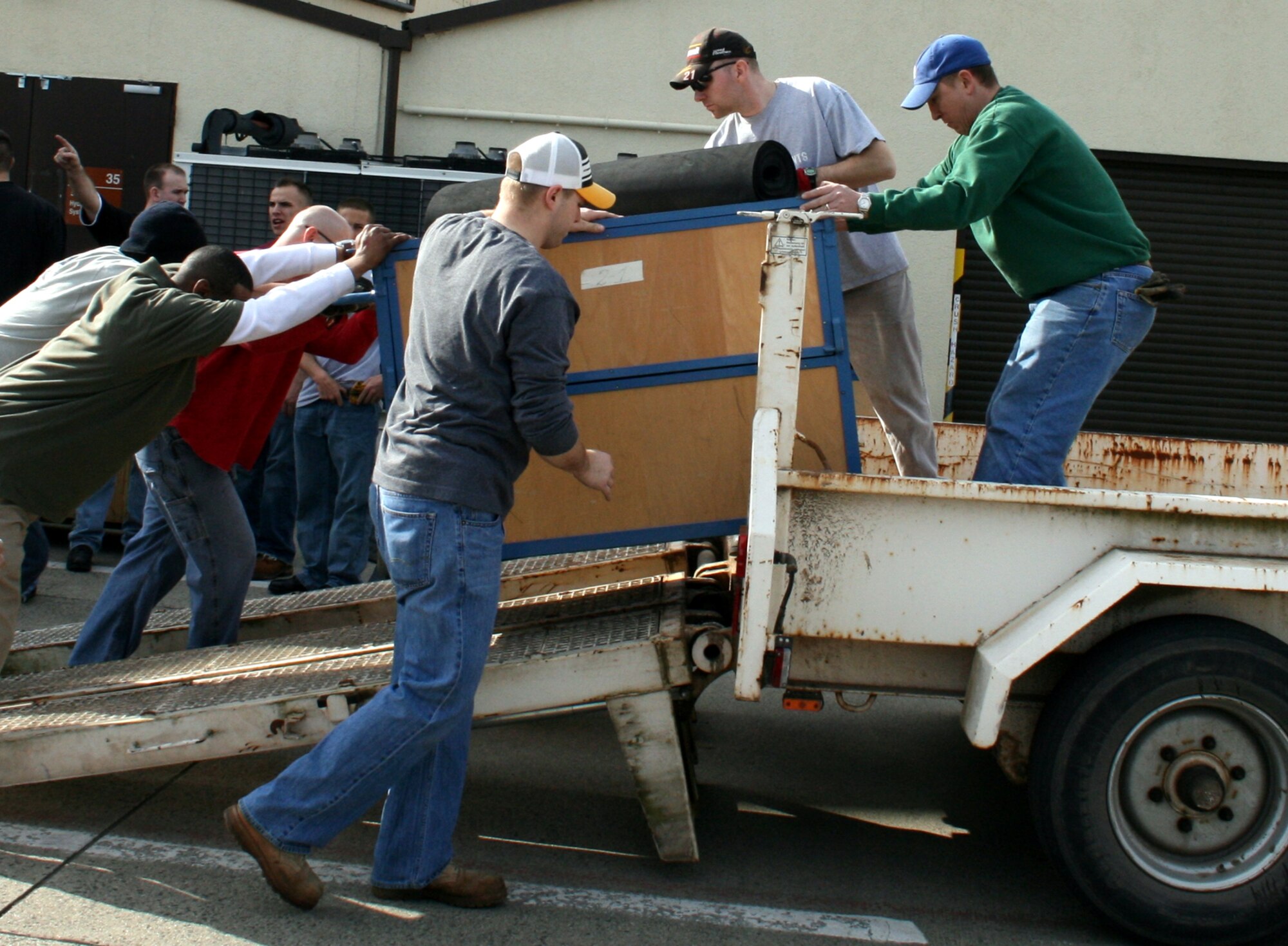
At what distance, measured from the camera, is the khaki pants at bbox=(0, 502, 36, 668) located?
12.1ft

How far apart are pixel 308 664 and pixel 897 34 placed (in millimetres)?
7254

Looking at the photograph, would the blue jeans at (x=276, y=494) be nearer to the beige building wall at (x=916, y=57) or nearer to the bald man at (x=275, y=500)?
the bald man at (x=275, y=500)

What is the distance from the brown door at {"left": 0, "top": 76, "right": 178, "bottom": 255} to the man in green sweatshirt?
7.34 m

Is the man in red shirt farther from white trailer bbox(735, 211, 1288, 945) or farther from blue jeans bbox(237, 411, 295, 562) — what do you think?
blue jeans bbox(237, 411, 295, 562)

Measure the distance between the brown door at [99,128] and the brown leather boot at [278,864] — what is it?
7.52m

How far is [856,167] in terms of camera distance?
14.3 ft

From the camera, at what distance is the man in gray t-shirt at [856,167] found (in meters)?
4.39

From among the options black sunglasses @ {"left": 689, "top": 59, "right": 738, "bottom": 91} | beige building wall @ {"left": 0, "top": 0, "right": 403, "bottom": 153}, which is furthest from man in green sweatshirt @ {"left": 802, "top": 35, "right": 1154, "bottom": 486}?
beige building wall @ {"left": 0, "top": 0, "right": 403, "bottom": 153}

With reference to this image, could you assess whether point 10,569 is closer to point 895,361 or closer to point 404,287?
point 404,287

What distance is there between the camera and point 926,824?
4.21 meters

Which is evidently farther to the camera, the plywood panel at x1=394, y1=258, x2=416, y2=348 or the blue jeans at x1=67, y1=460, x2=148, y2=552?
the blue jeans at x1=67, y1=460, x2=148, y2=552

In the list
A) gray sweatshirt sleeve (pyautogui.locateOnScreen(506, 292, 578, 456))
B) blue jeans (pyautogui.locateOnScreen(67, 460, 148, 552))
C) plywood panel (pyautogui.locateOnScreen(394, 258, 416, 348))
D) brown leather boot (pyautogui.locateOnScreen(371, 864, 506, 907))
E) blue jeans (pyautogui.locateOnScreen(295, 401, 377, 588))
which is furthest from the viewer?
blue jeans (pyautogui.locateOnScreen(67, 460, 148, 552))

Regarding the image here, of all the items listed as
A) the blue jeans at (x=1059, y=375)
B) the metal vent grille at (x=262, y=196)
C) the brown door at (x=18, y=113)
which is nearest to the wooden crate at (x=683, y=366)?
the blue jeans at (x=1059, y=375)

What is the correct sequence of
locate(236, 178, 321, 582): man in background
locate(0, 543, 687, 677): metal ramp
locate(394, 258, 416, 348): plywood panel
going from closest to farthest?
locate(394, 258, 416, 348): plywood panel, locate(0, 543, 687, 677): metal ramp, locate(236, 178, 321, 582): man in background
